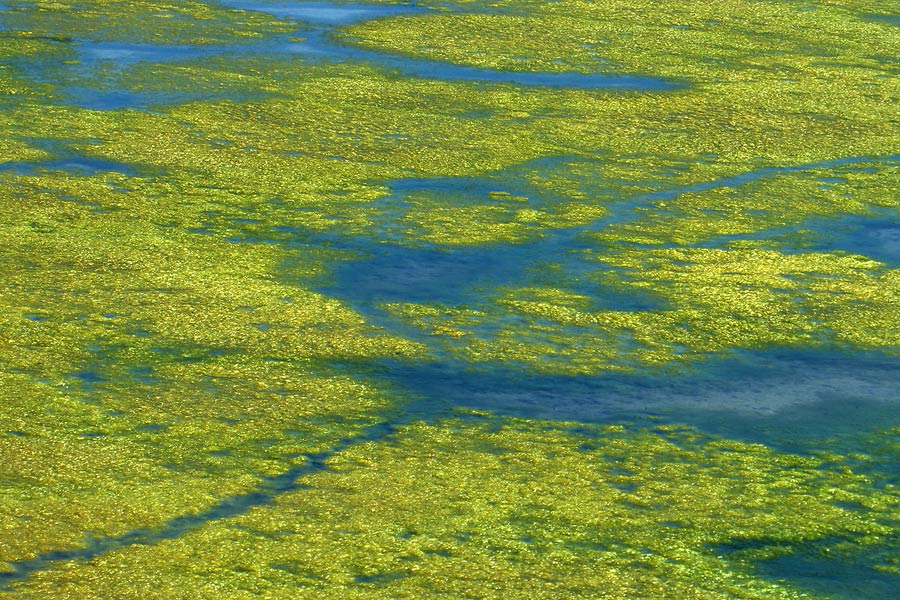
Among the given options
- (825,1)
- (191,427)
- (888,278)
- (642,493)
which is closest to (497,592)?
(642,493)

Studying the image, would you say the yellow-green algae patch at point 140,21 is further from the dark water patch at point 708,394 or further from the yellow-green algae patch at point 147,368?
the dark water patch at point 708,394

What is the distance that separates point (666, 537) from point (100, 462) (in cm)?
116

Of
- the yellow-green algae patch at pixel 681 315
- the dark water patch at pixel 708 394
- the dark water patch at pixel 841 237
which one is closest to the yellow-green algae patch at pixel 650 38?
the dark water patch at pixel 841 237

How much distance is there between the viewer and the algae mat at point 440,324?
98.5 inches

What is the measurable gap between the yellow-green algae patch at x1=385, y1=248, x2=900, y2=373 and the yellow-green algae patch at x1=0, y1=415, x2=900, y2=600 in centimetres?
44

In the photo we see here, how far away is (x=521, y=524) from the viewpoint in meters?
2.58

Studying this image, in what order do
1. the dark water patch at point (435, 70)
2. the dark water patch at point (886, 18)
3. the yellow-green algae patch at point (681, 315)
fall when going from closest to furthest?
the yellow-green algae patch at point (681, 315) < the dark water patch at point (435, 70) < the dark water patch at point (886, 18)

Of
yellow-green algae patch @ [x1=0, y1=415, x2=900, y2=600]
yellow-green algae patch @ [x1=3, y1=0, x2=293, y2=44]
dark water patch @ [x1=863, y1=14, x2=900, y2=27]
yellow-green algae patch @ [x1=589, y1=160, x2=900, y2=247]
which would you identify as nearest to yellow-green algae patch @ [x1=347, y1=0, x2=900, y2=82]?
dark water patch @ [x1=863, y1=14, x2=900, y2=27]

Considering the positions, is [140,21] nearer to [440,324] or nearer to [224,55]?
[224,55]

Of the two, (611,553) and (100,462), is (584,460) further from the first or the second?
(100,462)

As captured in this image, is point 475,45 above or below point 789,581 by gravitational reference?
above

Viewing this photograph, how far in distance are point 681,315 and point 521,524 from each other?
52.1 inches

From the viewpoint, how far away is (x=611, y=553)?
249cm

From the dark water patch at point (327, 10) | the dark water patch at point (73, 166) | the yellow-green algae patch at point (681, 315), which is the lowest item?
the yellow-green algae patch at point (681, 315)
